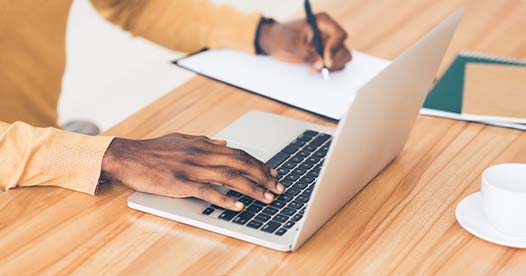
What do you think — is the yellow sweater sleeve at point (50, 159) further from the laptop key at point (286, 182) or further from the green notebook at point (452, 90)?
the green notebook at point (452, 90)

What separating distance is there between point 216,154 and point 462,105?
1.64 ft

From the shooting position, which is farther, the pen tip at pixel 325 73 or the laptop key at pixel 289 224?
the pen tip at pixel 325 73

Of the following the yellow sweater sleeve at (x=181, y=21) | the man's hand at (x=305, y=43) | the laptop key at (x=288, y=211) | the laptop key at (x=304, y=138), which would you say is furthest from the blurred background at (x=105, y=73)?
the laptop key at (x=288, y=211)

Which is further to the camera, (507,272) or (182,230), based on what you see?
(182,230)

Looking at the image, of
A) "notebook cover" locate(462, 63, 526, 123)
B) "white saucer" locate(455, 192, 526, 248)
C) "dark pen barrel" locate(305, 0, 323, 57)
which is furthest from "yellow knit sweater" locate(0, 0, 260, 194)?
"white saucer" locate(455, 192, 526, 248)

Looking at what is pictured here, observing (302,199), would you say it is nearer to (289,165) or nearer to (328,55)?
(289,165)

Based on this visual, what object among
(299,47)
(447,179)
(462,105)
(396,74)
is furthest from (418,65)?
(299,47)

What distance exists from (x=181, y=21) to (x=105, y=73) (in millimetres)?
1689

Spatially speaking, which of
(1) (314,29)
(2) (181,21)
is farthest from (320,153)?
(2) (181,21)

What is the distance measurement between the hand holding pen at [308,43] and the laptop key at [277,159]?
35 centimetres

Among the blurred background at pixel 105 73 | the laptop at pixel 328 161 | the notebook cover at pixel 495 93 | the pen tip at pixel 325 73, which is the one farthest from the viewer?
the blurred background at pixel 105 73

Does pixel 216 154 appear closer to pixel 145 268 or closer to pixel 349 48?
pixel 145 268

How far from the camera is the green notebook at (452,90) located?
1.49 m

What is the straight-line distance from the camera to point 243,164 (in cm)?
122
